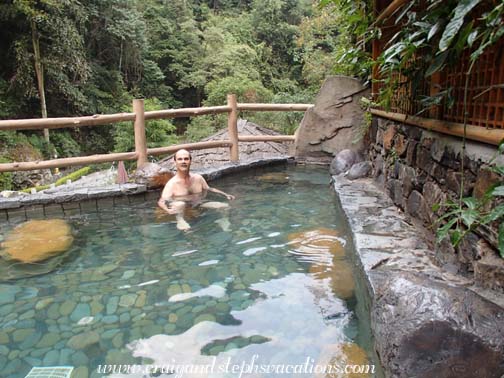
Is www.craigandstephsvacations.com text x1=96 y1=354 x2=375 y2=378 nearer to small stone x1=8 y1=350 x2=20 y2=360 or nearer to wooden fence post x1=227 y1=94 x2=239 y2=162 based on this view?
small stone x1=8 y1=350 x2=20 y2=360

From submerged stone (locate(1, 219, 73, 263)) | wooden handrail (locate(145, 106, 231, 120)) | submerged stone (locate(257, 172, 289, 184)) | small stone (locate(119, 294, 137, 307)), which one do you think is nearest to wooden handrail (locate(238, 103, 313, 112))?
wooden handrail (locate(145, 106, 231, 120))


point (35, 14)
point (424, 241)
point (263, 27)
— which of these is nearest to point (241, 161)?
point (424, 241)

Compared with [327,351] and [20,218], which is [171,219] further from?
[327,351]

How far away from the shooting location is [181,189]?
4.56 m

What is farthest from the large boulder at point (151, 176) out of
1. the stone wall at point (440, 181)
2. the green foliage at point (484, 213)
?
the green foliage at point (484, 213)

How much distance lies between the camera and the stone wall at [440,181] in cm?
177

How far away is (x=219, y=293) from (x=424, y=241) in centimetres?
134

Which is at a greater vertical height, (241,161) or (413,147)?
(413,147)

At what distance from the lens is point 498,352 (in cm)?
141

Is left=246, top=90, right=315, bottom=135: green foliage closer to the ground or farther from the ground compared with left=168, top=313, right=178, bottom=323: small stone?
farther from the ground

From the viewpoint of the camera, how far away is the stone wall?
5.81 feet

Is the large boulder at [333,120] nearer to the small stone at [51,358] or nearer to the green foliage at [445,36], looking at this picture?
the green foliage at [445,36]

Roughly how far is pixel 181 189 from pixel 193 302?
2273 mm

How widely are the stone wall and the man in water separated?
6.61 feet
